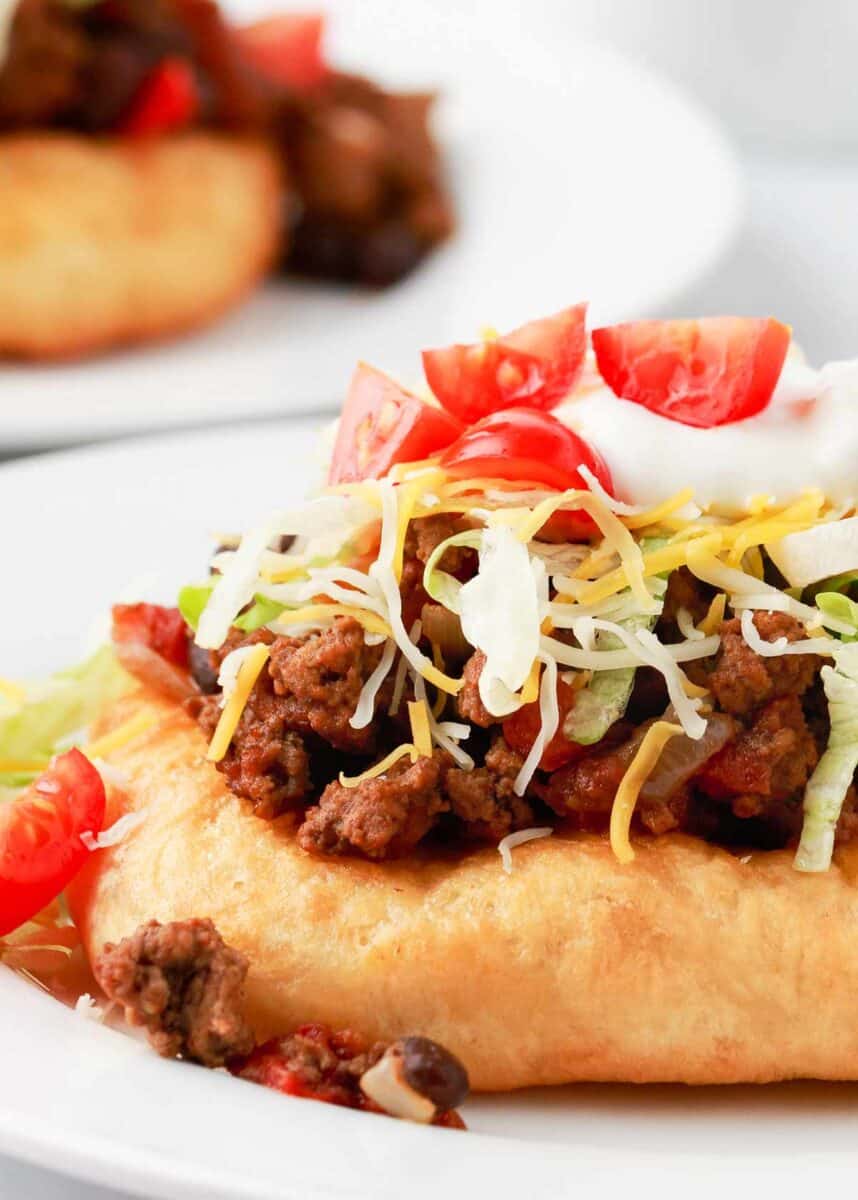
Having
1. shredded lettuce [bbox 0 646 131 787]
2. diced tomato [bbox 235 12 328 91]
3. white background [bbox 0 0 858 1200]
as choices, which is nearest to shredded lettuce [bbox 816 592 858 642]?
shredded lettuce [bbox 0 646 131 787]

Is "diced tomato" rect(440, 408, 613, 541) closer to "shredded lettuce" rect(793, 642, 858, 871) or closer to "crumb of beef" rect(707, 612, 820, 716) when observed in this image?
"crumb of beef" rect(707, 612, 820, 716)

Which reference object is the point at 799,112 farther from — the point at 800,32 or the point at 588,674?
the point at 588,674

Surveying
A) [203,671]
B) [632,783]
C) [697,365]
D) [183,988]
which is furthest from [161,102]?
[183,988]

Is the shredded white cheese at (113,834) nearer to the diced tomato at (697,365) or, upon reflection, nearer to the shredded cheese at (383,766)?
the shredded cheese at (383,766)

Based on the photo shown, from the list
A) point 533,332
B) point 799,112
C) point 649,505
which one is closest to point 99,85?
point 533,332

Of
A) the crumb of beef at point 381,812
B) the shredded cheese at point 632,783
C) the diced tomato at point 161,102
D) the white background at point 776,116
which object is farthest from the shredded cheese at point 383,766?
the diced tomato at point 161,102
